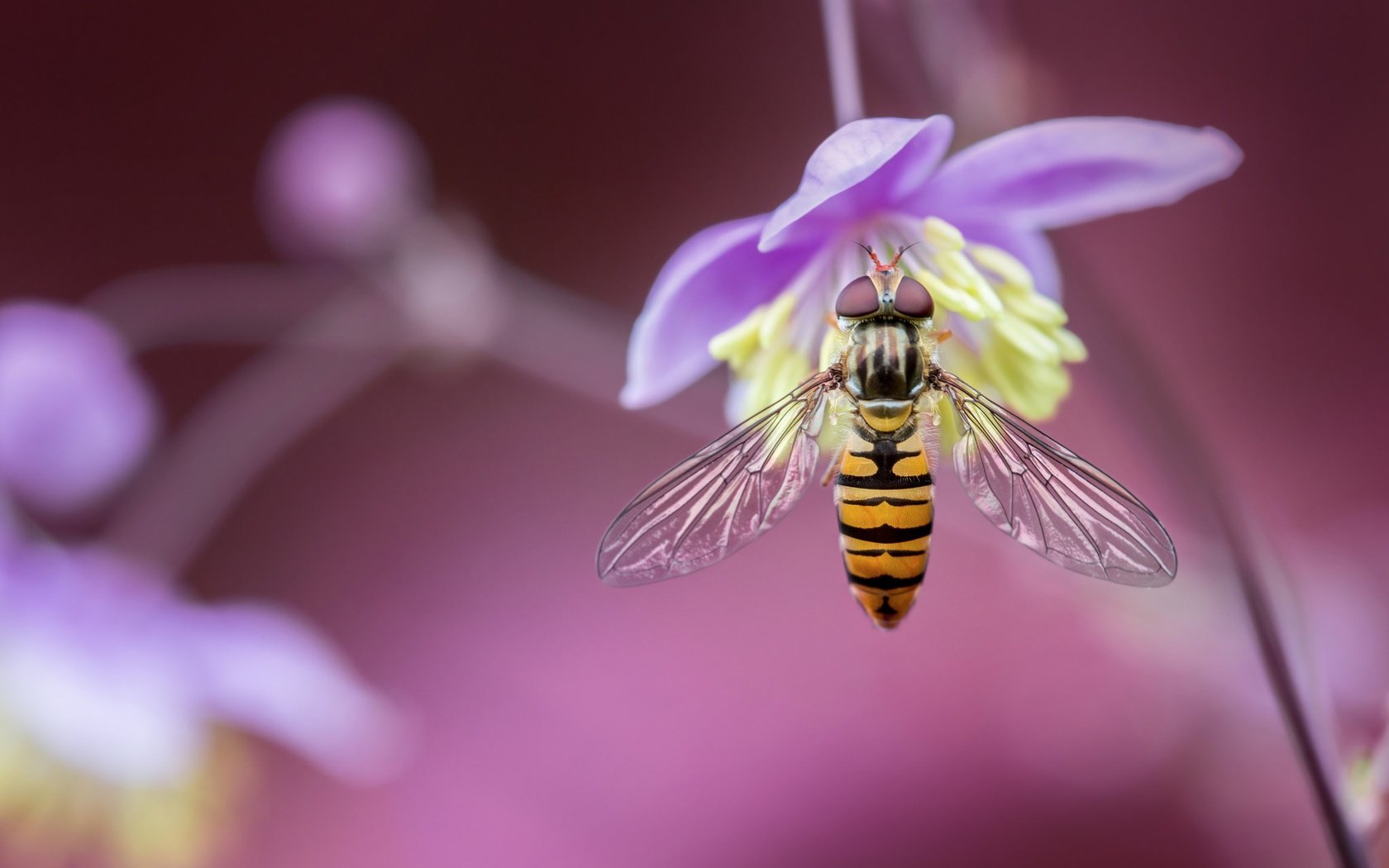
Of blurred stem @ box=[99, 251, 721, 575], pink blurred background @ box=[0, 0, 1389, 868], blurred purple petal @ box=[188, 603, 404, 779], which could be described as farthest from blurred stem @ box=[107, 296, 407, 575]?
pink blurred background @ box=[0, 0, 1389, 868]

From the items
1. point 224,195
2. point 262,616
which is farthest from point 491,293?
point 224,195

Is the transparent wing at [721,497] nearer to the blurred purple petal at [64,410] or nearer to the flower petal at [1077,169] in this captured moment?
the flower petal at [1077,169]

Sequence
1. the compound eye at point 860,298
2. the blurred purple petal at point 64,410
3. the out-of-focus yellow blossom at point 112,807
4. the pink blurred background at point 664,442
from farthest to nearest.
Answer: the pink blurred background at point 664,442, the out-of-focus yellow blossom at point 112,807, the blurred purple petal at point 64,410, the compound eye at point 860,298

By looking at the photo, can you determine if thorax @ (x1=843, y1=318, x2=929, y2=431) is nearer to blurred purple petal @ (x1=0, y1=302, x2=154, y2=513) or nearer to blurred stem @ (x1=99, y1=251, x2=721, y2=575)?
blurred stem @ (x1=99, y1=251, x2=721, y2=575)

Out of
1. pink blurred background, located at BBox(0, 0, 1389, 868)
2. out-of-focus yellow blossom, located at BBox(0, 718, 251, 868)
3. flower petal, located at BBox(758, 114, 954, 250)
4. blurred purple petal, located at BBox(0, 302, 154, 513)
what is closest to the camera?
flower petal, located at BBox(758, 114, 954, 250)

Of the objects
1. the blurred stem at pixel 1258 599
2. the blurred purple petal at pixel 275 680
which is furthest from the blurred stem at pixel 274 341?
the blurred stem at pixel 1258 599

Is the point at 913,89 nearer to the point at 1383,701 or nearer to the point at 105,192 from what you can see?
the point at 1383,701
